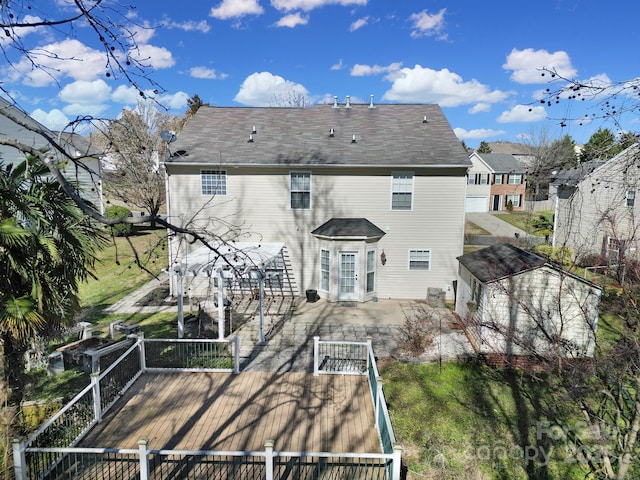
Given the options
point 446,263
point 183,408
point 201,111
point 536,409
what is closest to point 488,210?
point 446,263

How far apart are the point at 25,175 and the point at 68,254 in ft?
5.34

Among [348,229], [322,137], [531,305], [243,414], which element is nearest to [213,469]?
[243,414]

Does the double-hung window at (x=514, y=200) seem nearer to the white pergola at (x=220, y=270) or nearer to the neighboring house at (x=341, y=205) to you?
the neighboring house at (x=341, y=205)

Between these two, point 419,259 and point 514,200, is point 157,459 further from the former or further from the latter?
point 514,200

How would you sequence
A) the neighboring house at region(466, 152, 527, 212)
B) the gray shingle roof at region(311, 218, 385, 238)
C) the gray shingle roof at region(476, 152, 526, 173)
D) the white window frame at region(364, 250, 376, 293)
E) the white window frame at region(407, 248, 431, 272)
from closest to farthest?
the gray shingle roof at region(311, 218, 385, 238), the white window frame at region(364, 250, 376, 293), the white window frame at region(407, 248, 431, 272), the neighboring house at region(466, 152, 527, 212), the gray shingle roof at region(476, 152, 526, 173)

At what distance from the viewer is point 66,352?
33.2 ft

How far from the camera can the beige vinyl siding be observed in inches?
631

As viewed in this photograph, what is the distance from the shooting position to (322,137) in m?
17.4

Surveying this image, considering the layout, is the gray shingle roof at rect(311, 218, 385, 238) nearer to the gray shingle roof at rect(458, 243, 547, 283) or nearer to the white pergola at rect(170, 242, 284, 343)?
the white pergola at rect(170, 242, 284, 343)

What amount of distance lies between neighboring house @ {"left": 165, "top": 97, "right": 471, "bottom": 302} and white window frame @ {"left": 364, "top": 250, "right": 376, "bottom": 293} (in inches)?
1.6

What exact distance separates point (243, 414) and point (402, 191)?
11.0 metres

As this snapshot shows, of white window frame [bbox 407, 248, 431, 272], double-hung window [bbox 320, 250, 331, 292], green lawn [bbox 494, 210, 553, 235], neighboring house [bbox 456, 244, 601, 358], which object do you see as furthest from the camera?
green lawn [bbox 494, 210, 553, 235]

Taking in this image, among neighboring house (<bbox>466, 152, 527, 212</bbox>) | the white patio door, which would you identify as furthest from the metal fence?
neighboring house (<bbox>466, 152, 527, 212</bbox>)

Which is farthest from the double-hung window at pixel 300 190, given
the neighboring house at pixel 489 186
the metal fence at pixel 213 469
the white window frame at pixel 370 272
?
the neighboring house at pixel 489 186
